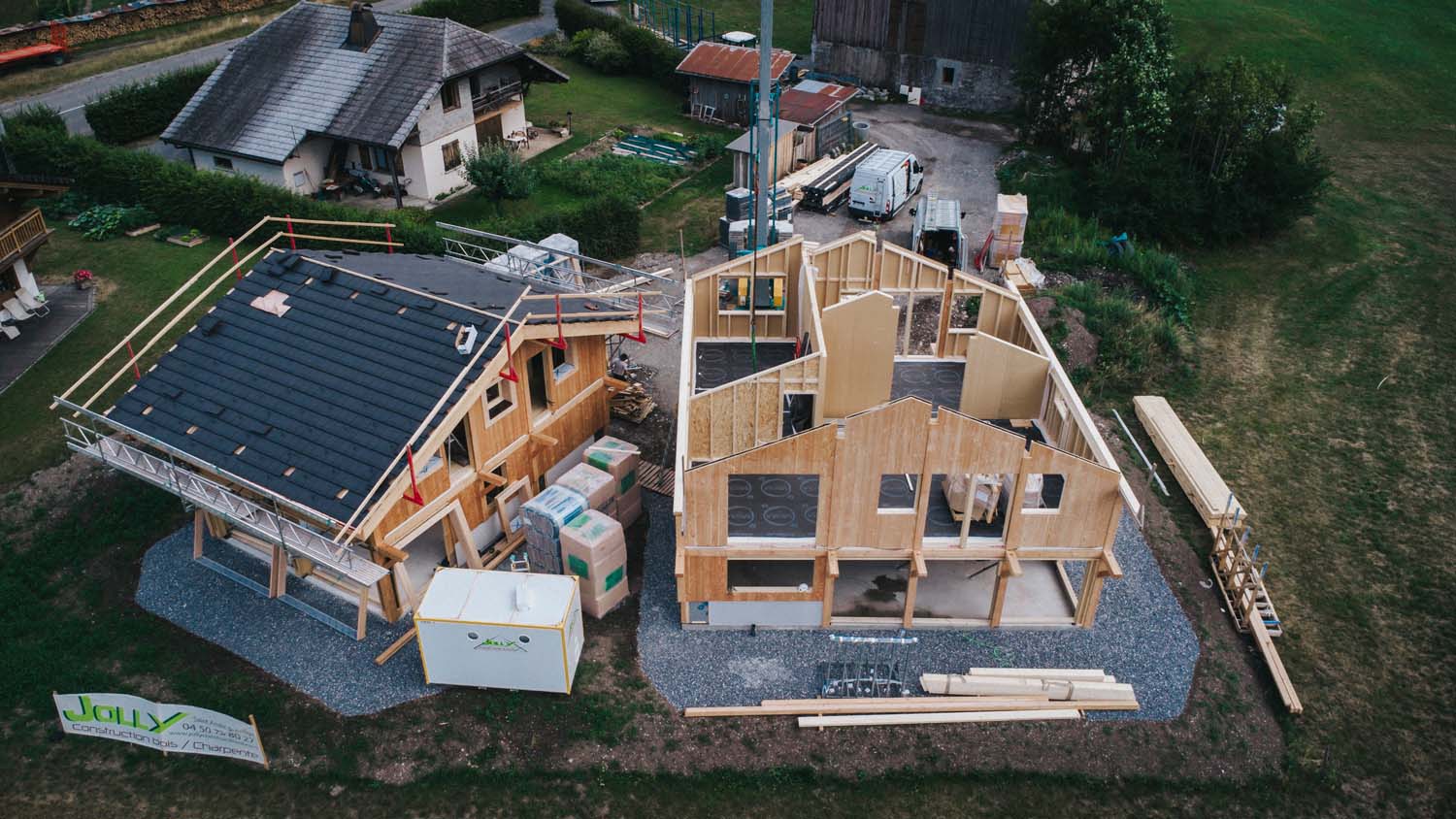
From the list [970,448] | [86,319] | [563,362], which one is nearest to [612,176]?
[86,319]

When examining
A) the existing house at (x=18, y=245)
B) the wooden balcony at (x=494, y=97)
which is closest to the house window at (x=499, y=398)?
the existing house at (x=18, y=245)

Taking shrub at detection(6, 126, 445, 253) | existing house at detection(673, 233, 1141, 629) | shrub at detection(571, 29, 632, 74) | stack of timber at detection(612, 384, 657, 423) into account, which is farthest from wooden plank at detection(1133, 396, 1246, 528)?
shrub at detection(571, 29, 632, 74)

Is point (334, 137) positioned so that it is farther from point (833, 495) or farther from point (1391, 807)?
point (1391, 807)

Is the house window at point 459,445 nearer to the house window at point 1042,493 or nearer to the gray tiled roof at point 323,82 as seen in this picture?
the house window at point 1042,493

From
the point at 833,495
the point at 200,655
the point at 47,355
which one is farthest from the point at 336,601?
the point at 47,355

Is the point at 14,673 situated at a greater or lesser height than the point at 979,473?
lesser

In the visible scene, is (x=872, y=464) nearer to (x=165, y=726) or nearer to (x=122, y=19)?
(x=165, y=726)
